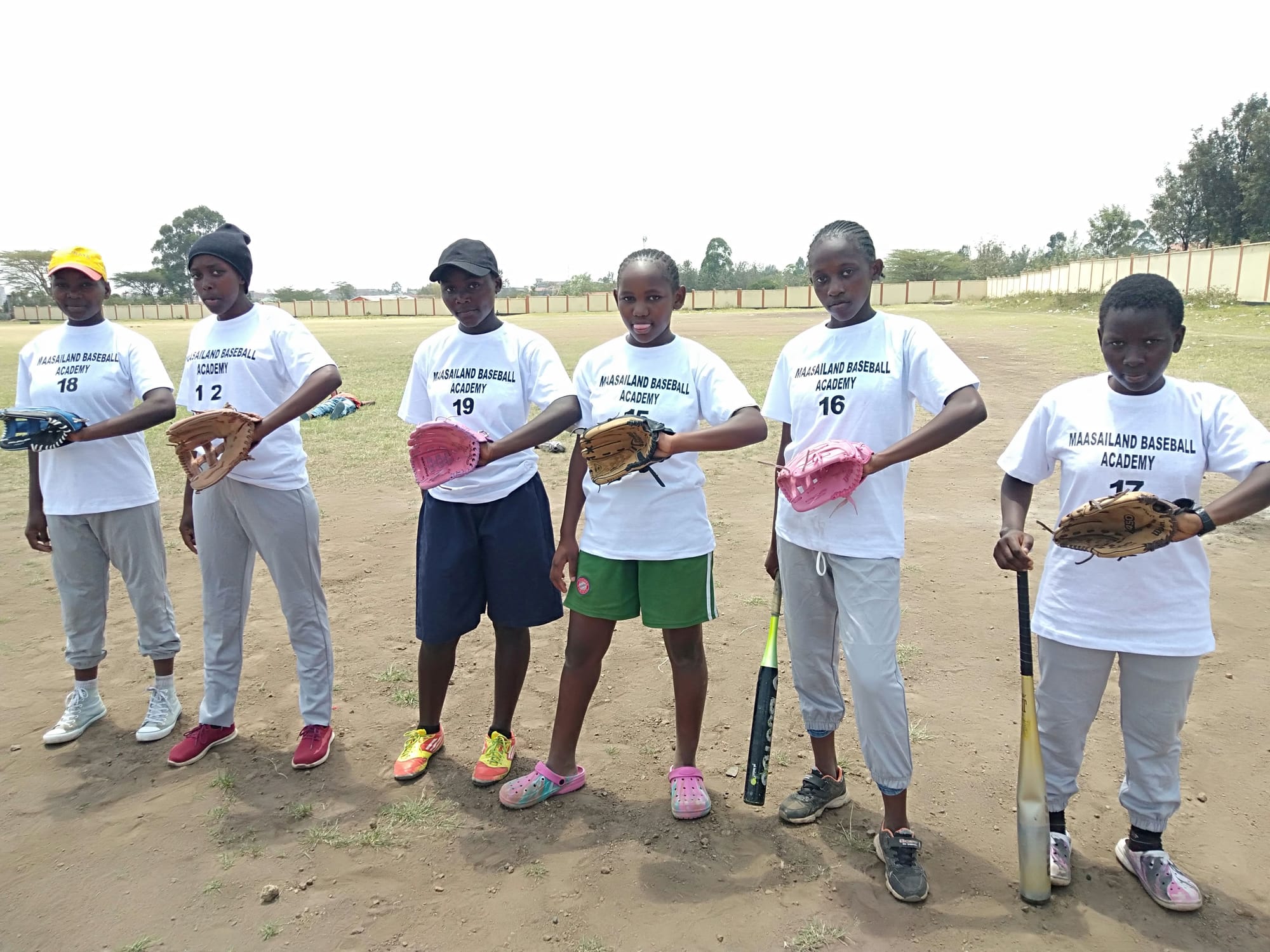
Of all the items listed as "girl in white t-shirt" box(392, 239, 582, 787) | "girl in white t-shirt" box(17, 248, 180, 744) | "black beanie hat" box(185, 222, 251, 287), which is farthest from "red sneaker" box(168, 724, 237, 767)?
"black beanie hat" box(185, 222, 251, 287)

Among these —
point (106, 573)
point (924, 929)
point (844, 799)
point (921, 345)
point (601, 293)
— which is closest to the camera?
point (924, 929)

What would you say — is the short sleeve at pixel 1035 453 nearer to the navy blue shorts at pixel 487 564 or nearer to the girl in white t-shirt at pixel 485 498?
the girl in white t-shirt at pixel 485 498

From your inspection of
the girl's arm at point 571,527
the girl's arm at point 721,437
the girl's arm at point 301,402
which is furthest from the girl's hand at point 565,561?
the girl's arm at point 301,402

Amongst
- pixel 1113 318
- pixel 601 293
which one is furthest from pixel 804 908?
pixel 601 293

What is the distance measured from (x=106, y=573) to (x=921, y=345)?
12.3 feet

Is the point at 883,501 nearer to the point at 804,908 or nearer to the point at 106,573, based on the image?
the point at 804,908

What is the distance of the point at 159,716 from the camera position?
3.96 m

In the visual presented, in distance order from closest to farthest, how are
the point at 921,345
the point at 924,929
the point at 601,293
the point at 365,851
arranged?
the point at 924,929 → the point at 921,345 → the point at 365,851 → the point at 601,293

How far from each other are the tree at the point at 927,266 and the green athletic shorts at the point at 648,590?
78.8 meters

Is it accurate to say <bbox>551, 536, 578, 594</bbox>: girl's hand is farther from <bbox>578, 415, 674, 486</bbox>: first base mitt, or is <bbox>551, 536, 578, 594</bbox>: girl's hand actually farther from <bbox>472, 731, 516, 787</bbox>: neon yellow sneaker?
<bbox>472, 731, 516, 787</bbox>: neon yellow sneaker

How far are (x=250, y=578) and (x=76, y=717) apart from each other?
1115mm

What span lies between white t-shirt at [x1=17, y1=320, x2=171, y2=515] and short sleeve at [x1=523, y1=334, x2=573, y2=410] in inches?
67.3

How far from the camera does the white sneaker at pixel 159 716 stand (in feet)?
12.8

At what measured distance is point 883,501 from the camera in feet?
9.35
